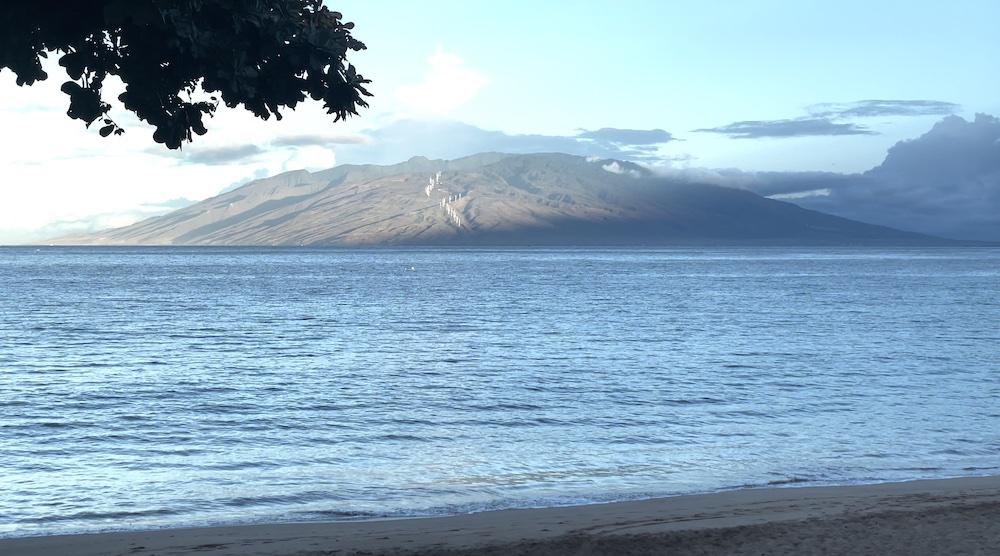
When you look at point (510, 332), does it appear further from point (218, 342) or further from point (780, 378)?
point (780, 378)

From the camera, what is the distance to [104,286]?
351ft

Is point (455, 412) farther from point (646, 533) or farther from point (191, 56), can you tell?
point (191, 56)

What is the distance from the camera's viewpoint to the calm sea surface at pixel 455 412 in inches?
645

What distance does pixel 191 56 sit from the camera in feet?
28.7

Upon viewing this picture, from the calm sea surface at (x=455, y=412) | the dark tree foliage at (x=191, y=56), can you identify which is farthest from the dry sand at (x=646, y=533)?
the dark tree foliage at (x=191, y=56)

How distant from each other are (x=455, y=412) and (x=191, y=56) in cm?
1765

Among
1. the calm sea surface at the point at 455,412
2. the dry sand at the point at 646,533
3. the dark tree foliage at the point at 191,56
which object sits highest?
the dark tree foliage at the point at 191,56

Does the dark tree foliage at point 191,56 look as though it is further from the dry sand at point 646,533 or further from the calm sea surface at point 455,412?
the calm sea surface at point 455,412

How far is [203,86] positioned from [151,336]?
4183 cm

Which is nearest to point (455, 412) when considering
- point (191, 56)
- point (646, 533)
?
point (646, 533)

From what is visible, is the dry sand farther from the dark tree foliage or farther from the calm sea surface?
the dark tree foliage

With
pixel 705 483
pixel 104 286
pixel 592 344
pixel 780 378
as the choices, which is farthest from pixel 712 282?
pixel 705 483

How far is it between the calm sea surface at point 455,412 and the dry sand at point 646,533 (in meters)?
1.33

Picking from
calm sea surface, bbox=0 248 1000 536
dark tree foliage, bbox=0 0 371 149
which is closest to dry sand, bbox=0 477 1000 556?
calm sea surface, bbox=0 248 1000 536
